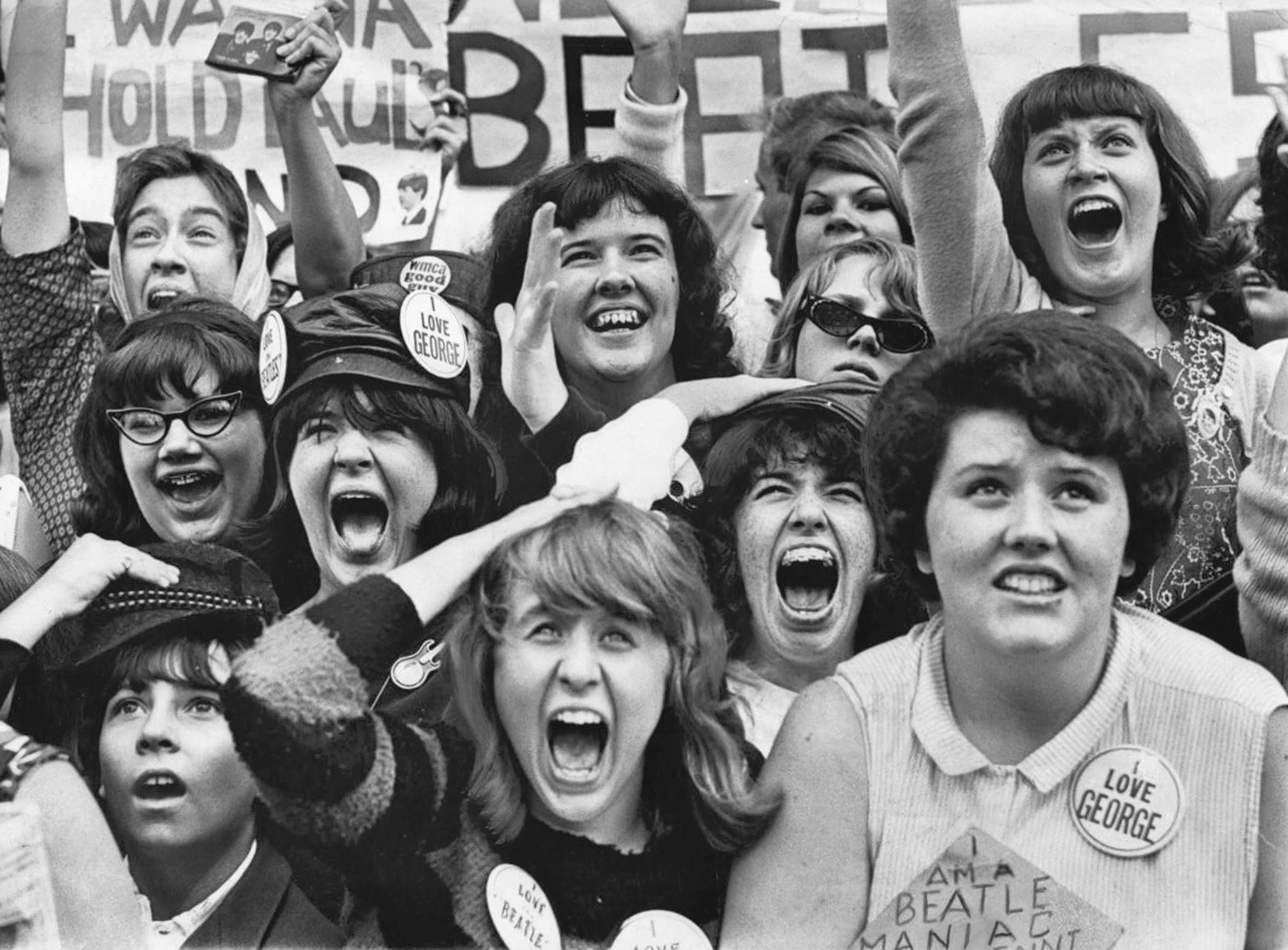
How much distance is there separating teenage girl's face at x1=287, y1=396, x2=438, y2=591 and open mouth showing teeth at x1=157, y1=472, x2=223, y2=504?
24 centimetres

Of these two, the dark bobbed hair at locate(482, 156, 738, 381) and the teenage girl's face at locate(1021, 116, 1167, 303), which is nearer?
the teenage girl's face at locate(1021, 116, 1167, 303)

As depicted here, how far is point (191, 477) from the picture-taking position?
12.9 feet

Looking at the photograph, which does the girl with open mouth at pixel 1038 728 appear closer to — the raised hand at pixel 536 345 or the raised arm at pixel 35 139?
the raised hand at pixel 536 345

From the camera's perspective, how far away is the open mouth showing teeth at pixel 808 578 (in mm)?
3666

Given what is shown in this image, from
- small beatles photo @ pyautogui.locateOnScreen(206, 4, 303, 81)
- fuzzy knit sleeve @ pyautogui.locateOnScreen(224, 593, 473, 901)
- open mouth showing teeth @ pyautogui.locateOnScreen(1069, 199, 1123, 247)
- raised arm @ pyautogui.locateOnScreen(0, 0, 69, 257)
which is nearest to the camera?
fuzzy knit sleeve @ pyautogui.locateOnScreen(224, 593, 473, 901)

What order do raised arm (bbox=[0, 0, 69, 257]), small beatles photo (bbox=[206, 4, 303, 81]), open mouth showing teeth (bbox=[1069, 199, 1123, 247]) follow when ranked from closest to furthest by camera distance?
open mouth showing teeth (bbox=[1069, 199, 1123, 247])
small beatles photo (bbox=[206, 4, 303, 81])
raised arm (bbox=[0, 0, 69, 257])

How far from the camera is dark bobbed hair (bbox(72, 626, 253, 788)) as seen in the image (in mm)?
3643

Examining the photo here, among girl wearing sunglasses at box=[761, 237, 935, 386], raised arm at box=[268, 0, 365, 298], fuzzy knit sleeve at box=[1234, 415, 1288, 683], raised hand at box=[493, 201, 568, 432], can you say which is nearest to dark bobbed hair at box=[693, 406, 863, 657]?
girl wearing sunglasses at box=[761, 237, 935, 386]

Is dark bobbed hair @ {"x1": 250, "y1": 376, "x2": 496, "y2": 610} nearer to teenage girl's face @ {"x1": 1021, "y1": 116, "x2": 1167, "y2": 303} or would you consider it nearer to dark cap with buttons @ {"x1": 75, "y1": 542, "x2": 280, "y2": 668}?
dark cap with buttons @ {"x1": 75, "y1": 542, "x2": 280, "y2": 668}

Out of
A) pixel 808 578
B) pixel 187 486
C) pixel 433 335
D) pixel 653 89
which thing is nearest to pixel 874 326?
pixel 808 578

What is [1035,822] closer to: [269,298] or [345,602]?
[345,602]

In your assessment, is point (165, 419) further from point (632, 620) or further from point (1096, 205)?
point (1096, 205)

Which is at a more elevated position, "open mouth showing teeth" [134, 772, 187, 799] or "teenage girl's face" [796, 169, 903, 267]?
"teenage girl's face" [796, 169, 903, 267]

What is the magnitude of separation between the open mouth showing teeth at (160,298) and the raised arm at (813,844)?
66.3 inches
